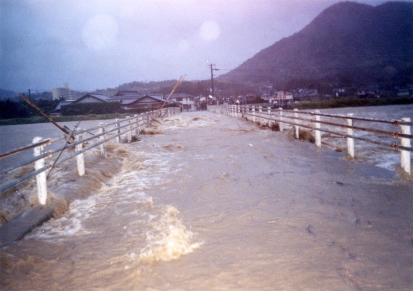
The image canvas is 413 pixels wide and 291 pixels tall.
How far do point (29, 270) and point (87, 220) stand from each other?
1.55 meters

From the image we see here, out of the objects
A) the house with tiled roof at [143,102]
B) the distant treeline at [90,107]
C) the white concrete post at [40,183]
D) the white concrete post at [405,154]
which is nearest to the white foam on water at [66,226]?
the white concrete post at [40,183]

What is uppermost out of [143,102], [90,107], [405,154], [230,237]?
[143,102]

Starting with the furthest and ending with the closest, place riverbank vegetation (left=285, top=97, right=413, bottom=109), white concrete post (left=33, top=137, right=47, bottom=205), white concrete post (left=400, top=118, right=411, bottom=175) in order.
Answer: riverbank vegetation (left=285, top=97, right=413, bottom=109) → white concrete post (left=400, top=118, right=411, bottom=175) → white concrete post (left=33, top=137, right=47, bottom=205)

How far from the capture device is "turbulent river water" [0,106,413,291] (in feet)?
10.5

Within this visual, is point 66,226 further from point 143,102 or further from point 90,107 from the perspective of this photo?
point 143,102

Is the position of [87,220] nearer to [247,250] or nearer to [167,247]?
[167,247]

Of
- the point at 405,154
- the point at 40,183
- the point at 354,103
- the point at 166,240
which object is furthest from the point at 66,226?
the point at 354,103

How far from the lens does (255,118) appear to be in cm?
2253

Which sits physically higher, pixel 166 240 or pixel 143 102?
pixel 143 102

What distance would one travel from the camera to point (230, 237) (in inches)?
161

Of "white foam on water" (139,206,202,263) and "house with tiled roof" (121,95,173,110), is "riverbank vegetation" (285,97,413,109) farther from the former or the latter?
"white foam on water" (139,206,202,263)

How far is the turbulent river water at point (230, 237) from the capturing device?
10.5 ft

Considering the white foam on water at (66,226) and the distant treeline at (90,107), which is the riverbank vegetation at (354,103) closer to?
the distant treeline at (90,107)

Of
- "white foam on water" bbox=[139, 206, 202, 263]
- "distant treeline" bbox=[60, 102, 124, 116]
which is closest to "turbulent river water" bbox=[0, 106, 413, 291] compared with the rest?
"white foam on water" bbox=[139, 206, 202, 263]
